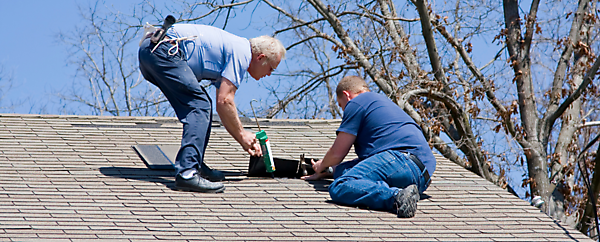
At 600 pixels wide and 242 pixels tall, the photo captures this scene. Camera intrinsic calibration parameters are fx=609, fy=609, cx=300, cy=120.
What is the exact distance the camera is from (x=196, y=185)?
4559 mm

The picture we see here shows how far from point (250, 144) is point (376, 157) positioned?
1.02 metres

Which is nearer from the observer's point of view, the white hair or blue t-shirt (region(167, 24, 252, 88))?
blue t-shirt (region(167, 24, 252, 88))

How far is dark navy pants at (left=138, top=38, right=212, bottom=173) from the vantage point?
4.52 meters

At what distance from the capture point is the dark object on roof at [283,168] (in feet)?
17.1

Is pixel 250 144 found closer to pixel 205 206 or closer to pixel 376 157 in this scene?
pixel 205 206

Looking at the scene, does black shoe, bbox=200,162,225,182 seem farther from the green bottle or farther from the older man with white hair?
the green bottle

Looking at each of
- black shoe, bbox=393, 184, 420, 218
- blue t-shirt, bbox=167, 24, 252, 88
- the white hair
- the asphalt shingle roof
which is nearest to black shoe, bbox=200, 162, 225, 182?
the asphalt shingle roof

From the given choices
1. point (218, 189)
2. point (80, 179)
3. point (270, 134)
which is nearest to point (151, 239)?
point (218, 189)

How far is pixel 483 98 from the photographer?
38.3 ft

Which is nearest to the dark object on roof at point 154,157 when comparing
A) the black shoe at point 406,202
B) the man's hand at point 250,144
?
the man's hand at point 250,144

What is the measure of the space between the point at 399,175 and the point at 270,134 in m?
2.79

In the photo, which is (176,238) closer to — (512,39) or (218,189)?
(218,189)

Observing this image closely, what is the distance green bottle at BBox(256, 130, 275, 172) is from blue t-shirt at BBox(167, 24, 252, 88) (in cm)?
46

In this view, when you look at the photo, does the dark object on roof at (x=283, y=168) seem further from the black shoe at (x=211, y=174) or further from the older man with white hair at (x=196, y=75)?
the older man with white hair at (x=196, y=75)
